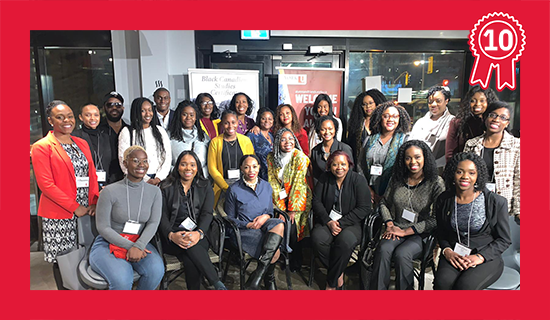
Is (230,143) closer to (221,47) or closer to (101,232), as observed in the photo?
(101,232)

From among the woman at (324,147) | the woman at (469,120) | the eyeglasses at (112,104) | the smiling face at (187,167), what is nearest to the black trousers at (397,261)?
the woman at (324,147)

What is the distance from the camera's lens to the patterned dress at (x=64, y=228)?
8.63 feet

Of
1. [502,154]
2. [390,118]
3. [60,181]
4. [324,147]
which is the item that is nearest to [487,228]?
[502,154]

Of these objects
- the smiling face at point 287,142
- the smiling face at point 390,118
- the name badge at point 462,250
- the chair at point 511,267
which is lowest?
the chair at point 511,267

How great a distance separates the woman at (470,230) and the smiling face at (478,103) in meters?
1.10

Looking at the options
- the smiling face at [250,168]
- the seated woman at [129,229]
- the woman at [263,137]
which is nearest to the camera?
the seated woman at [129,229]

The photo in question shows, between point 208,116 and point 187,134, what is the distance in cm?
63

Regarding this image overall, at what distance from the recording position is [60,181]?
8.50ft

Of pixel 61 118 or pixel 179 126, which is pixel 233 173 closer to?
pixel 179 126

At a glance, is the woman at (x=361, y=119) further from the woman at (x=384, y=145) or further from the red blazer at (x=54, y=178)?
the red blazer at (x=54, y=178)

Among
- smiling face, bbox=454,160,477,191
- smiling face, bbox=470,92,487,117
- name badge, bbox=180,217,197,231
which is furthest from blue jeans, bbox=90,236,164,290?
smiling face, bbox=470,92,487,117

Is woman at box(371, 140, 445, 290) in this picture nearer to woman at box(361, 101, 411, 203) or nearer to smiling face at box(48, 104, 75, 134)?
woman at box(361, 101, 411, 203)

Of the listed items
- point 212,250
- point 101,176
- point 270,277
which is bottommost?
point 270,277
